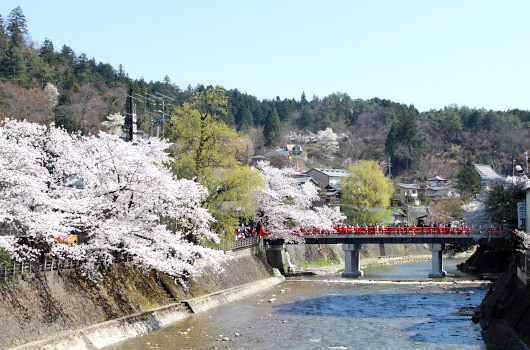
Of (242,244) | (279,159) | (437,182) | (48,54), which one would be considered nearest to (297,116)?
(279,159)

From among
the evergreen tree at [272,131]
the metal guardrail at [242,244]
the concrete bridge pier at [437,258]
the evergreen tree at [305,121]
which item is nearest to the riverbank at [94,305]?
the metal guardrail at [242,244]

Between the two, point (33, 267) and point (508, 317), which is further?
point (508, 317)

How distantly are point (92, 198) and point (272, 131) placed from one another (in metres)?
101

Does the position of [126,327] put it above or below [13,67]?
A: below

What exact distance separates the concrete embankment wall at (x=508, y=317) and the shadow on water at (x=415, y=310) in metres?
0.88

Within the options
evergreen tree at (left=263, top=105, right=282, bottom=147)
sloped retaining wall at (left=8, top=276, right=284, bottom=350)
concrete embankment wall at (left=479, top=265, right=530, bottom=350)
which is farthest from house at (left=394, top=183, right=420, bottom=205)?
concrete embankment wall at (left=479, top=265, right=530, bottom=350)

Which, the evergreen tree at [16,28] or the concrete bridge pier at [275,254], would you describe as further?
the evergreen tree at [16,28]

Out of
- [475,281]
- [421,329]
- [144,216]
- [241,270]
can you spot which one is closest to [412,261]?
[475,281]

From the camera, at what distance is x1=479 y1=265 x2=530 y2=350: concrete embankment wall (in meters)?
18.1

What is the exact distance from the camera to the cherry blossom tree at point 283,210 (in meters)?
45.5

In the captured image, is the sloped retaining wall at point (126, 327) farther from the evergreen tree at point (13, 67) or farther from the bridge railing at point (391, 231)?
the evergreen tree at point (13, 67)

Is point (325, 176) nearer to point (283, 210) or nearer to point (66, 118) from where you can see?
point (66, 118)

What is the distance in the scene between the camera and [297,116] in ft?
465

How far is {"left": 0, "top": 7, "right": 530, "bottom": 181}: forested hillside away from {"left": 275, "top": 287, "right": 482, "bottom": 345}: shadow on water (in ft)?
124
